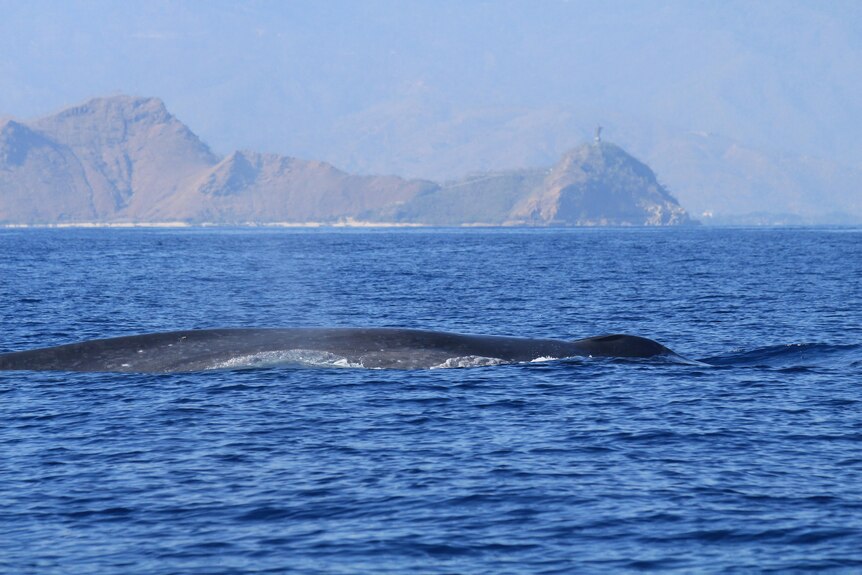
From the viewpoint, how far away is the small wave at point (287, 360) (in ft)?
84.6

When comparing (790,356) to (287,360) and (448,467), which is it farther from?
(448,467)

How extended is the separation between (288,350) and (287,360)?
0.21 metres

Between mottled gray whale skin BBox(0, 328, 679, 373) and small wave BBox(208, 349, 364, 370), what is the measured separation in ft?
0.07

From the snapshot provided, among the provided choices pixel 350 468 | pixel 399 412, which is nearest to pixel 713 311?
pixel 399 412

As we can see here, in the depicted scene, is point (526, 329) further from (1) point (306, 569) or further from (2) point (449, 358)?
(1) point (306, 569)

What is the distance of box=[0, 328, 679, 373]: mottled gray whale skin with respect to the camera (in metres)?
25.7

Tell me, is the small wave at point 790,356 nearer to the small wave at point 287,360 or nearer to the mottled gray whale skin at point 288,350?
the mottled gray whale skin at point 288,350

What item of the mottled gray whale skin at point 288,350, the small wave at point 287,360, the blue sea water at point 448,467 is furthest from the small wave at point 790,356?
the small wave at point 287,360

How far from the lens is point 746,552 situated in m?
14.2

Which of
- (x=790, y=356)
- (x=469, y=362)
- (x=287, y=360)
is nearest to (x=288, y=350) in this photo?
(x=287, y=360)

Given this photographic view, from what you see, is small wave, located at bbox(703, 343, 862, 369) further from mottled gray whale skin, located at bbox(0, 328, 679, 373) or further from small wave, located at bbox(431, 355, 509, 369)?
small wave, located at bbox(431, 355, 509, 369)

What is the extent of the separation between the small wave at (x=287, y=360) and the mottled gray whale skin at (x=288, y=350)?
0.07 ft

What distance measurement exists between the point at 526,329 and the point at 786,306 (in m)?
13.7

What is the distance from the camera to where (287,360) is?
26062 millimetres
